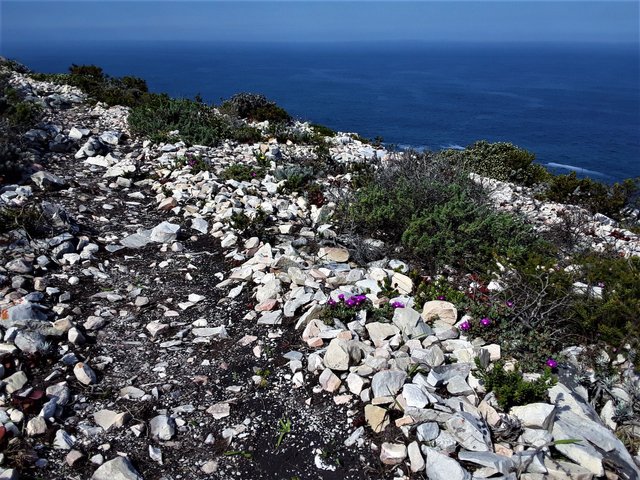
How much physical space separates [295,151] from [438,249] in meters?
6.14

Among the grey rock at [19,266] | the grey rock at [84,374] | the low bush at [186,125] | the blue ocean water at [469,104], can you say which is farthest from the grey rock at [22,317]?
the blue ocean water at [469,104]

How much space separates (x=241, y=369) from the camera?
469cm

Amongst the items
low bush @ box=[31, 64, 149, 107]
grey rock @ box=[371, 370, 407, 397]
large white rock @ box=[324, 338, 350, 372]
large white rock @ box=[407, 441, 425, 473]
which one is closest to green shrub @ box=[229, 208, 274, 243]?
large white rock @ box=[324, 338, 350, 372]

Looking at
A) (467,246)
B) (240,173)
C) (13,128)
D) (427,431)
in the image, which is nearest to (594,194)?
(467,246)

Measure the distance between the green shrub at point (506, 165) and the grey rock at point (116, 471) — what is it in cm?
1340

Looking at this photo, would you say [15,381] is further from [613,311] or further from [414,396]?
[613,311]

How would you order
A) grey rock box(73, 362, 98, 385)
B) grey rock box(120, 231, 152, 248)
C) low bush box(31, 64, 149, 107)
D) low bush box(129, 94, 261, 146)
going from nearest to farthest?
1. grey rock box(73, 362, 98, 385)
2. grey rock box(120, 231, 152, 248)
3. low bush box(129, 94, 261, 146)
4. low bush box(31, 64, 149, 107)

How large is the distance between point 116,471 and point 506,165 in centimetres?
1505

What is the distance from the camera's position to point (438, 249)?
20.9 feet

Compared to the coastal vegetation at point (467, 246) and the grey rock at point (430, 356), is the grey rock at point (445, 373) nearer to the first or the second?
the grey rock at point (430, 356)

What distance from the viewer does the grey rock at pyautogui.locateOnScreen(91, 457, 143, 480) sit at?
11.3 ft

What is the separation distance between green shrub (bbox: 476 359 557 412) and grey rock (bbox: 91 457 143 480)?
283cm

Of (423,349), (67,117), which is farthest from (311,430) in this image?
(67,117)

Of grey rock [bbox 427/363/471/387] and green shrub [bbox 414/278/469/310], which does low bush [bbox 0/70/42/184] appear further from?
grey rock [bbox 427/363/471/387]
